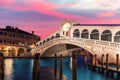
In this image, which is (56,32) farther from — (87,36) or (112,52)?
(112,52)

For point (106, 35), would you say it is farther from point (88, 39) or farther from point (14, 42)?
point (14, 42)

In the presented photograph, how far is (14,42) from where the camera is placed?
1767 inches

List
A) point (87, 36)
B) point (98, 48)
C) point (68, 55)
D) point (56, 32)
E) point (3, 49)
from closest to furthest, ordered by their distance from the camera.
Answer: point (98, 48) < point (87, 36) < point (56, 32) < point (3, 49) < point (68, 55)

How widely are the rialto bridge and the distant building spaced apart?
187 inches

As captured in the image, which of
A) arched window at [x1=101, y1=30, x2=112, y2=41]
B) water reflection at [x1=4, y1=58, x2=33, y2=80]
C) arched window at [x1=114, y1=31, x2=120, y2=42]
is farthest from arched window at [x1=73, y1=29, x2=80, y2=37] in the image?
water reflection at [x1=4, y1=58, x2=33, y2=80]

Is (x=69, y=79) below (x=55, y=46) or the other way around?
below

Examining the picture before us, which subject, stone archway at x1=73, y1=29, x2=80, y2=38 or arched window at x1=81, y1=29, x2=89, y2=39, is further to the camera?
stone archway at x1=73, y1=29, x2=80, y2=38

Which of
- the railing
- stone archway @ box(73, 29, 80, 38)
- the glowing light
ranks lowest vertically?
the railing

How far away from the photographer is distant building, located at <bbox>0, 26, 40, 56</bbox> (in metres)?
42.5

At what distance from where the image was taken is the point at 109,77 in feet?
61.8

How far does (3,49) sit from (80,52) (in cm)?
1702

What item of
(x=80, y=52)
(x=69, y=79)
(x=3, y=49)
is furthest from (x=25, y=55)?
(x=69, y=79)

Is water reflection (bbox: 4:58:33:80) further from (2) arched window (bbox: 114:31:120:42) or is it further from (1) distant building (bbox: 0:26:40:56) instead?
(1) distant building (bbox: 0:26:40:56)

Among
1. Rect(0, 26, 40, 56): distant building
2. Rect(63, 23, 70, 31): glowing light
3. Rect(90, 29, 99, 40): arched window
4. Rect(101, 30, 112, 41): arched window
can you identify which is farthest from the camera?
Rect(0, 26, 40, 56): distant building
